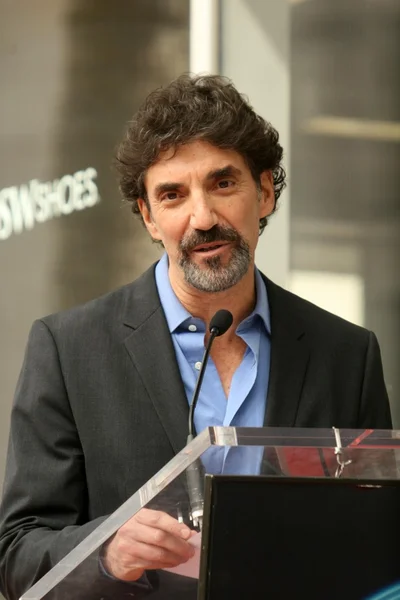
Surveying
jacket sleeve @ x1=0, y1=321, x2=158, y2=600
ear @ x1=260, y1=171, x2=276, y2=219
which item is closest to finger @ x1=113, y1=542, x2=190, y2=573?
jacket sleeve @ x1=0, y1=321, x2=158, y2=600

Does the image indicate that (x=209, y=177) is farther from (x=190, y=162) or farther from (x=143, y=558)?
(x=143, y=558)

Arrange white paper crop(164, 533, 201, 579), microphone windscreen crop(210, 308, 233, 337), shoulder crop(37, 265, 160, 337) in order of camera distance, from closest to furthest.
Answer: white paper crop(164, 533, 201, 579)
microphone windscreen crop(210, 308, 233, 337)
shoulder crop(37, 265, 160, 337)

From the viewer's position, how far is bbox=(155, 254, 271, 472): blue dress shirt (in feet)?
8.11

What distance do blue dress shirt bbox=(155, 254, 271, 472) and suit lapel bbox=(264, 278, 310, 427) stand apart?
28mm

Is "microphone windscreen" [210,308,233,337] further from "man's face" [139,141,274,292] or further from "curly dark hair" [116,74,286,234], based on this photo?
"curly dark hair" [116,74,286,234]

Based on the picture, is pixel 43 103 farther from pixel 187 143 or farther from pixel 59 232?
pixel 187 143

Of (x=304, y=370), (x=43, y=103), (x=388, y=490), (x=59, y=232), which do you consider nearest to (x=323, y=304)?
(x=59, y=232)

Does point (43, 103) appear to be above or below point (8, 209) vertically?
above

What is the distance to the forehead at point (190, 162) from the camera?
8.25 feet

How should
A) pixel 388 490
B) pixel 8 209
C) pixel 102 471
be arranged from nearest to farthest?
pixel 388 490 < pixel 102 471 < pixel 8 209

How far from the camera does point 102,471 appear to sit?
2.40 meters

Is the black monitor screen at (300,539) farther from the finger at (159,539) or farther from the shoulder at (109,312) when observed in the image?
the shoulder at (109,312)

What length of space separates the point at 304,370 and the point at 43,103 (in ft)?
6.06

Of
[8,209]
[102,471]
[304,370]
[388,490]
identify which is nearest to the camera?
[388,490]
